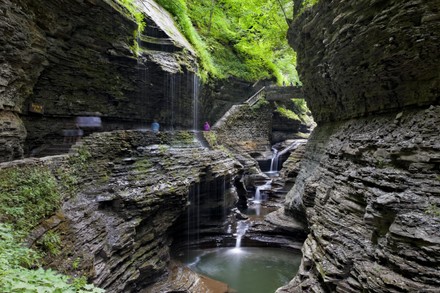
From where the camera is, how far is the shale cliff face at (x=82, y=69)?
8.90 meters

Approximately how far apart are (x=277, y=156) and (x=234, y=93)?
7.49 m

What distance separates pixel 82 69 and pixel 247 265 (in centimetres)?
1142

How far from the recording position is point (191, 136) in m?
14.1

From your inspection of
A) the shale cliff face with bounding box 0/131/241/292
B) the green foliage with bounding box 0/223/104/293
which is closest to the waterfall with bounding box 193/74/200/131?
the shale cliff face with bounding box 0/131/241/292

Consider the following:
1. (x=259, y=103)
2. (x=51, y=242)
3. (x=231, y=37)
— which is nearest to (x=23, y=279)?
(x=51, y=242)

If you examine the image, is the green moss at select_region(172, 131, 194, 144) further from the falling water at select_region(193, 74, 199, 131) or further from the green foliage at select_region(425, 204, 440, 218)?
the green foliage at select_region(425, 204, 440, 218)

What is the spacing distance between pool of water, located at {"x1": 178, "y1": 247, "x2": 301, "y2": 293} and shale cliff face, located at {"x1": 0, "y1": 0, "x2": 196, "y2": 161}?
323 inches

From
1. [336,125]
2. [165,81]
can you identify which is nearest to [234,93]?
[165,81]

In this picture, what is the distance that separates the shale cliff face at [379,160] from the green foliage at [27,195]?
6863 mm

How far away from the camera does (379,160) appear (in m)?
7.00

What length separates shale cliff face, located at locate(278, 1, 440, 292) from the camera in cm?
512

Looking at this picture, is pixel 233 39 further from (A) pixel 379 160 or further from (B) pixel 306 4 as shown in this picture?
(A) pixel 379 160

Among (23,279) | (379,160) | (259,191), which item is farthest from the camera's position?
(259,191)

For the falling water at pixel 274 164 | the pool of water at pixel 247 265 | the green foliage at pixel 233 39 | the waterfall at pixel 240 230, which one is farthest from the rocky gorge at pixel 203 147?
the falling water at pixel 274 164
